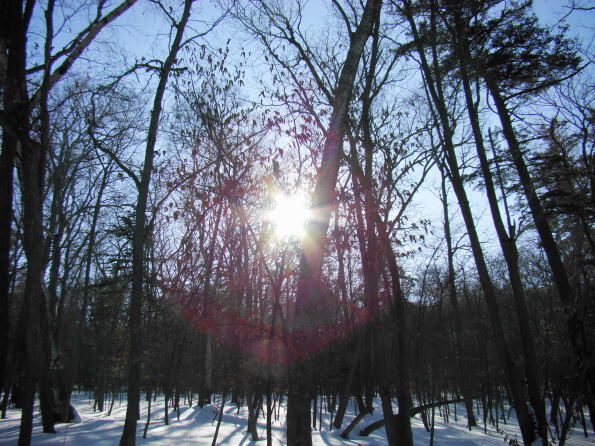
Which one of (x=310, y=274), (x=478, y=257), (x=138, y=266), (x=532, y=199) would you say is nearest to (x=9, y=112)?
(x=138, y=266)

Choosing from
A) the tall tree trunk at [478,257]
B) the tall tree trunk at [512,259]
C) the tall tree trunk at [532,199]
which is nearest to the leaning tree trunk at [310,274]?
the tall tree trunk at [478,257]

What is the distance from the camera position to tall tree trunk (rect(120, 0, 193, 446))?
5.10 m

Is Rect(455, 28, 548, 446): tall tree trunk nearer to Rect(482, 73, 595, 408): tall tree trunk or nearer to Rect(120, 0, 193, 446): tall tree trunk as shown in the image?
Rect(482, 73, 595, 408): tall tree trunk

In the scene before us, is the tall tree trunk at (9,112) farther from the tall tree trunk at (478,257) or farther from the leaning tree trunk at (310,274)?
the tall tree trunk at (478,257)

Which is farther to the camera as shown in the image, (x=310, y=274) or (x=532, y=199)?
(x=532, y=199)

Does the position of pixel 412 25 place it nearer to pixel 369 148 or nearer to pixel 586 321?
pixel 369 148

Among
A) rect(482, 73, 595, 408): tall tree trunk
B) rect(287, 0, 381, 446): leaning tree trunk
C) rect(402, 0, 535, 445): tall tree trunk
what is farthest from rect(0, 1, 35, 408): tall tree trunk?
rect(482, 73, 595, 408): tall tree trunk

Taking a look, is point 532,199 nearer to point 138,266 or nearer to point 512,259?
point 512,259

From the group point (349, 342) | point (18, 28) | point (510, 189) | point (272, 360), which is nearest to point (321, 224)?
point (272, 360)

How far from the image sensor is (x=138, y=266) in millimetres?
5566

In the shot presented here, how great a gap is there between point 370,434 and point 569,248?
42.8ft

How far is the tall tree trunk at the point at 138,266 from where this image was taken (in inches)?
201

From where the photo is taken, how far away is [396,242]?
7738mm

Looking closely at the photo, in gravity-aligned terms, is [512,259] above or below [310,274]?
above
